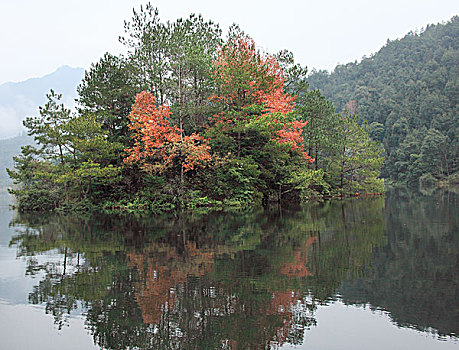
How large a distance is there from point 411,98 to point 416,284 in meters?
77.6

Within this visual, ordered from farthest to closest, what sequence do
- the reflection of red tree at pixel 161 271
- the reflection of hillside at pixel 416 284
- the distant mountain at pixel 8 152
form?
the distant mountain at pixel 8 152 → the reflection of red tree at pixel 161 271 → the reflection of hillside at pixel 416 284

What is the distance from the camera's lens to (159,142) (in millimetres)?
20891

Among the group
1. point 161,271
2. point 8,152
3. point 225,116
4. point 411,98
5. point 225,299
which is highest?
point 411,98

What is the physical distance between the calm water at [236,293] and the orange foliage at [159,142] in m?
10.7

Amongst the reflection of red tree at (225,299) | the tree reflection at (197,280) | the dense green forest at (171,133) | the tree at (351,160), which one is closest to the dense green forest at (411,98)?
the tree at (351,160)

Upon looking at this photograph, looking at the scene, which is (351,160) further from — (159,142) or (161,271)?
(161,271)

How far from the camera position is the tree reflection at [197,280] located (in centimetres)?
440

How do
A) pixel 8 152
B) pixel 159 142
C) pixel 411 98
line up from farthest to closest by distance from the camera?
1. pixel 8 152
2. pixel 411 98
3. pixel 159 142

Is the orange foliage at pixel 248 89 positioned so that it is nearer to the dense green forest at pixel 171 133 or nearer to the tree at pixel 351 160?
the dense green forest at pixel 171 133

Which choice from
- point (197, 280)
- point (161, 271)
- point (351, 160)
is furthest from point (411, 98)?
point (197, 280)

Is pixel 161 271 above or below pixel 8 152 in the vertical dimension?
below

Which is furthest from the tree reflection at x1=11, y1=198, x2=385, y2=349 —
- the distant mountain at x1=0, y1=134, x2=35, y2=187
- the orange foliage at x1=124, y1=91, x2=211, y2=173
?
the distant mountain at x1=0, y1=134, x2=35, y2=187

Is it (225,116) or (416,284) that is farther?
(225,116)

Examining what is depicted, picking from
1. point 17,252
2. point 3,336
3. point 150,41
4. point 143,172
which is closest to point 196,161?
point 143,172
